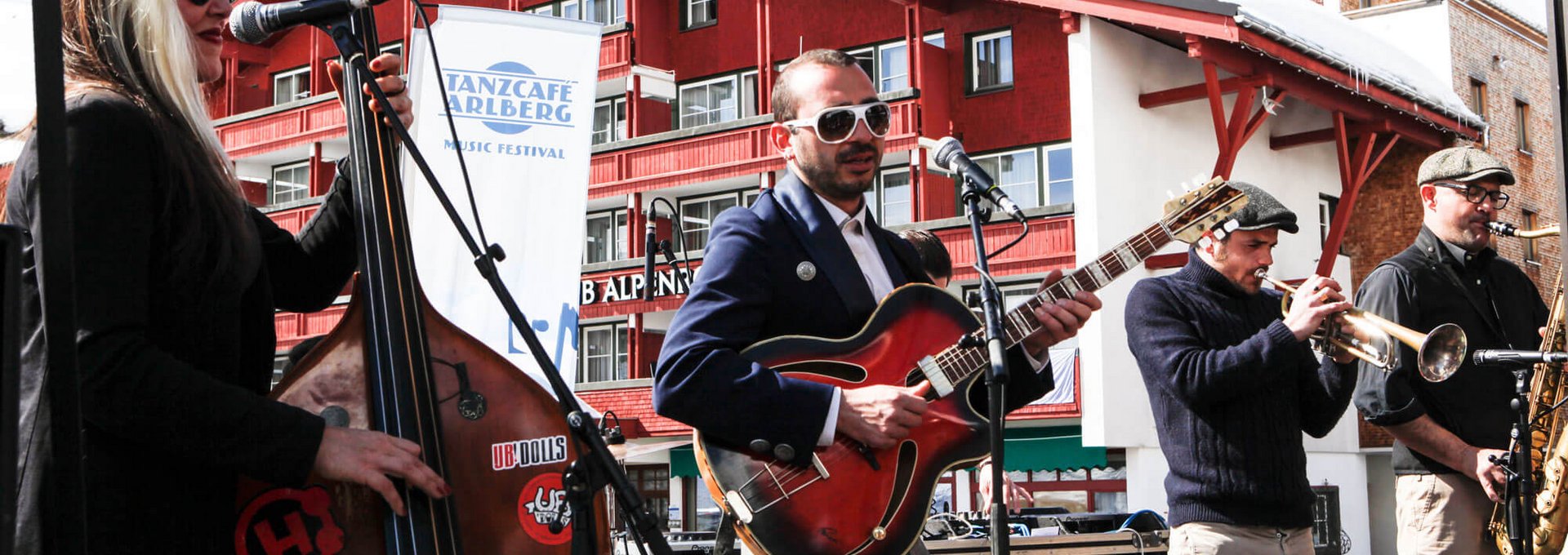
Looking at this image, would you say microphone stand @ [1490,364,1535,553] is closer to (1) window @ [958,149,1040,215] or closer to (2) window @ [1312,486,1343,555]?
(2) window @ [1312,486,1343,555]

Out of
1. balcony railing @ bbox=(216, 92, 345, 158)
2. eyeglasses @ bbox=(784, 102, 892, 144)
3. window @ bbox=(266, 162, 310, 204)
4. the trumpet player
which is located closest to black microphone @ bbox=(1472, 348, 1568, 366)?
the trumpet player

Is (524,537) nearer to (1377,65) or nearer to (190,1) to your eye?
(190,1)

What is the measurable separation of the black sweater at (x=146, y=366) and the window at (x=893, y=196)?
89.2 feet

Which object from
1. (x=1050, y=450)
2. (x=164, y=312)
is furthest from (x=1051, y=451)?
(x=164, y=312)

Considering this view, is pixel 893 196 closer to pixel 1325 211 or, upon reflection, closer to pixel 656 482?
pixel 1325 211

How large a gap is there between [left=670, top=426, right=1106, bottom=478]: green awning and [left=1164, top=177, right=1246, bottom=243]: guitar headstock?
21501 mm

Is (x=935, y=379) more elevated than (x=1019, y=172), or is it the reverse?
(x=1019, y=172)

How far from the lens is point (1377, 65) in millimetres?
26062

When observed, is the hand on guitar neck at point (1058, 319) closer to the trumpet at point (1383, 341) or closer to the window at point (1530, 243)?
the trumpet at point (1383, 341)

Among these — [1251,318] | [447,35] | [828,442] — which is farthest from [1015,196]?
[828,442]

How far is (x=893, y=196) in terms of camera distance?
97.4 feet

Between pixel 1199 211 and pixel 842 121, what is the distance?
1392 mm

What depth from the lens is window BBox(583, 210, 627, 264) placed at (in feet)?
112

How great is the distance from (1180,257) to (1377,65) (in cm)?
645
